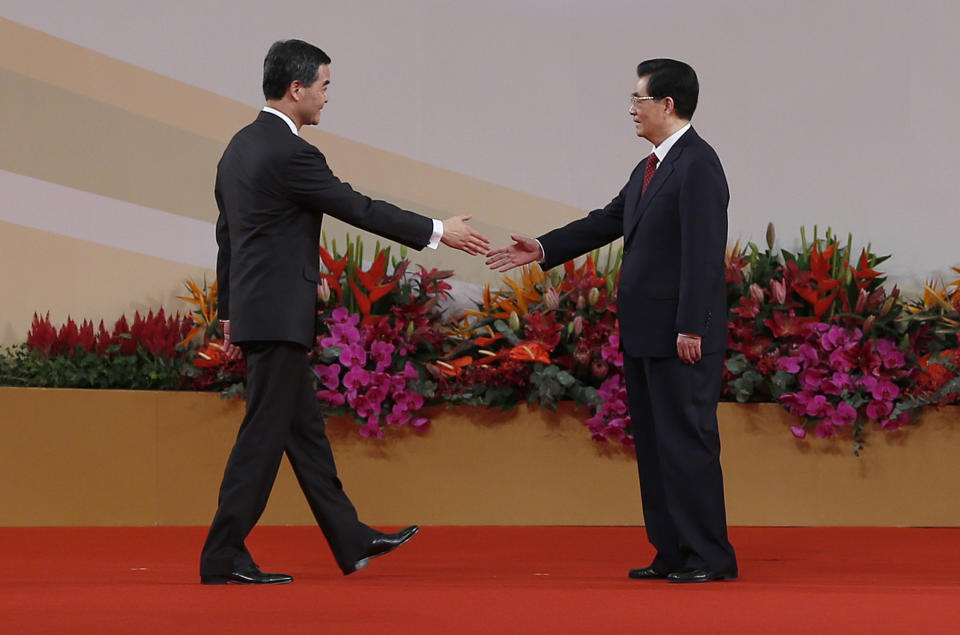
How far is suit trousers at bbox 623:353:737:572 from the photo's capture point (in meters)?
2.92

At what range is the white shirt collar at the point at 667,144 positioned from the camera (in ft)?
10.1

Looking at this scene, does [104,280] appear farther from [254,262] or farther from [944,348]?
[944,348]

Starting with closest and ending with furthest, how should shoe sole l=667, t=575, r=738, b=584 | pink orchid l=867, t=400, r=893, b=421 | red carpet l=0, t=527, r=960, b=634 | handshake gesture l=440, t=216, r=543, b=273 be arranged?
red carpet l=0, t=527, r=960, b=634
shoe sole l=667, t=575, r=738, b=584
handshake gesture l=440, t=216, r=543, b=273
pink orchid l=867, t=400, r=893, b=421

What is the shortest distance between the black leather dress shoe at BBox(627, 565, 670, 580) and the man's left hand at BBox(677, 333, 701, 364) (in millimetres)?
545

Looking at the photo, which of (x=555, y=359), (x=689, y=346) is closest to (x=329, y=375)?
(x=555, y=359)

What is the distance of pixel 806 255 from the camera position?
4383 mm

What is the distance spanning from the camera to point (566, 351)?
4.29m

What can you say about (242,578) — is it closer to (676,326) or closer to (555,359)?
(676,326)

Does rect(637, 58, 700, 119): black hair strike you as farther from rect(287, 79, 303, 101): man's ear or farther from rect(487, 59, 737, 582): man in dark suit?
rect(287, 79, 303, 101): man's ear

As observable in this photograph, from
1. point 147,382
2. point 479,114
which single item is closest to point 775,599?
point 147,382

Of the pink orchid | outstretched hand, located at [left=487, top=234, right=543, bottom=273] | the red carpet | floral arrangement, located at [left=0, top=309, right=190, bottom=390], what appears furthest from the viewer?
floral arrangement, located at [left=0, top=309, right=190, bottom=390]

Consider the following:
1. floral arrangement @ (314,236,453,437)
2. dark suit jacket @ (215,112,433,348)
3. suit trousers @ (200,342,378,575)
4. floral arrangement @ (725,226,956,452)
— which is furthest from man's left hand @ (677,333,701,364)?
floral arrangement @ (314,236,453,437)

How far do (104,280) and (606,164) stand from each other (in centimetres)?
211

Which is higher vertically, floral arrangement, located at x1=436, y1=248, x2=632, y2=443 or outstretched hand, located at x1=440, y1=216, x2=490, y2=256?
outstretched hand, located at x1=440, y1=216, x2=490, y2=256
